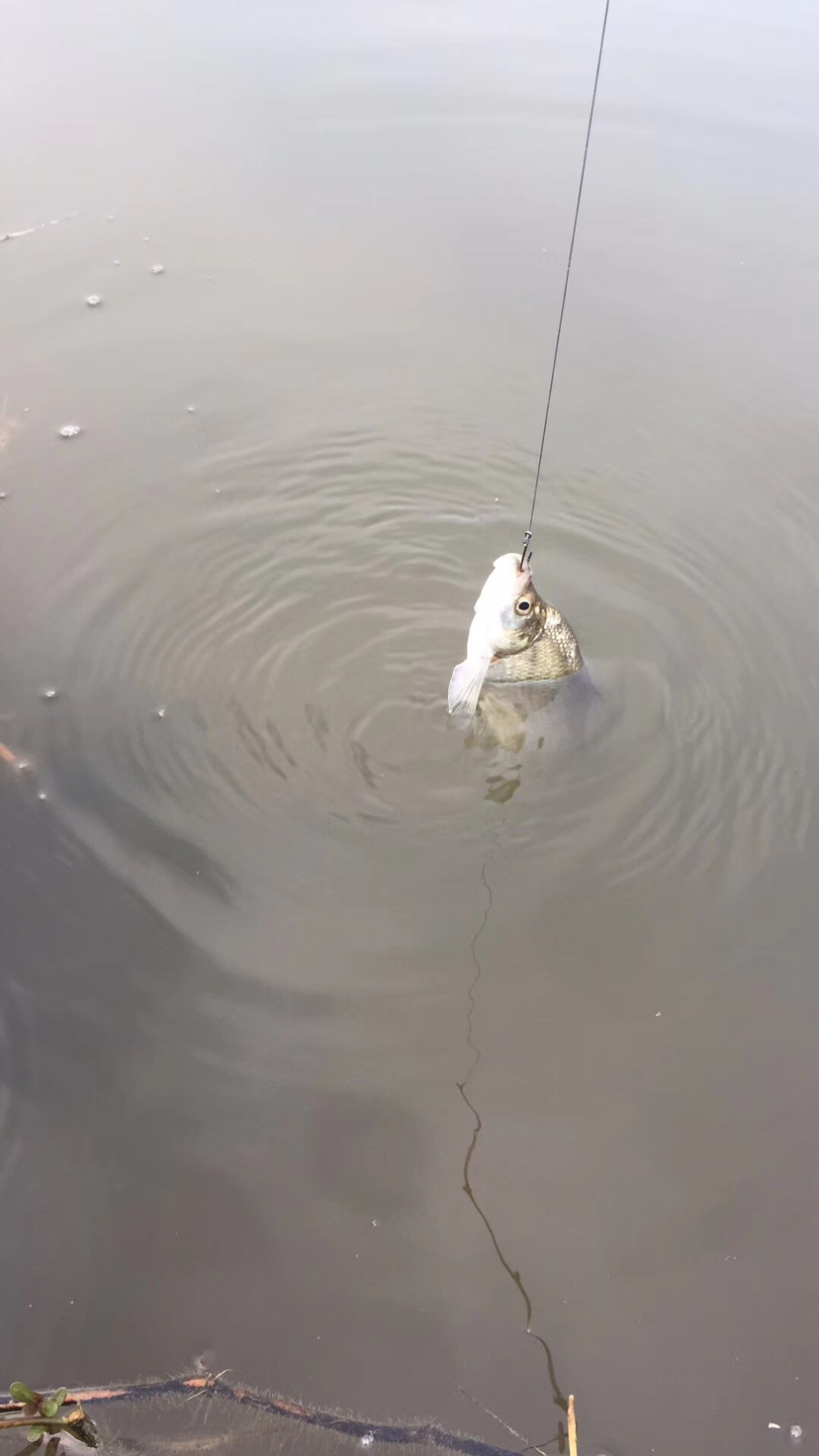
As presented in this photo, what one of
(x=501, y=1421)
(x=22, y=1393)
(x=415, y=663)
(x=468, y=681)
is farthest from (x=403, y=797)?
(x=22, y=1393)

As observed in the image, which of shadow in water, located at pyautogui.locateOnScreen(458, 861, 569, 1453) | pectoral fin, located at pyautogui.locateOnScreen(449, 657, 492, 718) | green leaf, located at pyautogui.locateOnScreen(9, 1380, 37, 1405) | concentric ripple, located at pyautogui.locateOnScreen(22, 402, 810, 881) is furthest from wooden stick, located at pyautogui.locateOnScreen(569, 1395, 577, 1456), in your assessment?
pectoral fin, located at pyautogui.locateOnScreen(449, 657, 492, 718)

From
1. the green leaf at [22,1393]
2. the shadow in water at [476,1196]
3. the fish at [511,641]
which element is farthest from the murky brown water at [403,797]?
the green leaf at [22,1393]

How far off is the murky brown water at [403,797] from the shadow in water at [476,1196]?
0.01 metres

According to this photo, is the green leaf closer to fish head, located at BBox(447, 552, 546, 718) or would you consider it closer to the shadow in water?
the shadow in water

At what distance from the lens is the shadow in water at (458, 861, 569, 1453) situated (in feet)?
8.41

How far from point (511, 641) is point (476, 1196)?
1976 mm

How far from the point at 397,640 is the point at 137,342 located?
295 cm

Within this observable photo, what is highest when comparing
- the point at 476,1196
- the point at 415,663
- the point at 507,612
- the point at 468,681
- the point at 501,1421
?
the point at 507,612

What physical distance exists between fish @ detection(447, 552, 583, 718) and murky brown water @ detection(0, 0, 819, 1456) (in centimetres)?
23

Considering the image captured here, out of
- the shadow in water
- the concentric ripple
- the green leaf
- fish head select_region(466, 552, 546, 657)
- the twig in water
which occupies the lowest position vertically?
the twig in water

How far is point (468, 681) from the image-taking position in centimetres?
397

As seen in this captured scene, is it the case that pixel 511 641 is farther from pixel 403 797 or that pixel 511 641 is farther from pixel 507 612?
pixel 403 797

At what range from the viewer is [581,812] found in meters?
3.99

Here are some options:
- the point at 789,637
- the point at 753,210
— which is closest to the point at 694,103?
the point at 753,210
